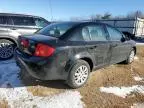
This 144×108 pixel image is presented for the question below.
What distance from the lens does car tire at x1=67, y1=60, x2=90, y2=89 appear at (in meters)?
4.52

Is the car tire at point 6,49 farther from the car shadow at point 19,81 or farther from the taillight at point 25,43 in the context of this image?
the taillight at point 25,43

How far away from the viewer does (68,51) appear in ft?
14.3

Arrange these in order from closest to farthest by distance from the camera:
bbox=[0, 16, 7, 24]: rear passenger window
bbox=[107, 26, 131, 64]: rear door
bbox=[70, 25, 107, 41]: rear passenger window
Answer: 1. bbox=[70, 25, 107, 41]: rear passenger window
2. bbox=[107, 26, 131, 64]: rear door
3. bbox=[0, 16, 7, 24]: rear passenger window

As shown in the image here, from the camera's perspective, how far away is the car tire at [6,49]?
6941mm

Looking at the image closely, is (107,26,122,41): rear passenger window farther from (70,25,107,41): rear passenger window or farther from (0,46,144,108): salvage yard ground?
(0,46,144,108): salvage yard ground

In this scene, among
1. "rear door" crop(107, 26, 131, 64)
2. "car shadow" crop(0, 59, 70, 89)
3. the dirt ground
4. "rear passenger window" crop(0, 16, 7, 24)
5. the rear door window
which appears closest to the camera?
the dirt ground

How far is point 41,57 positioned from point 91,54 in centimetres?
136

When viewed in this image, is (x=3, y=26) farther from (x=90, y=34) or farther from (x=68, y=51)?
(x=68, y=51)

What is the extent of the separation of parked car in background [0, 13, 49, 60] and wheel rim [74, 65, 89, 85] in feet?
11.0

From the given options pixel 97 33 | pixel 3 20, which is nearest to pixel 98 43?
pixel 97 33

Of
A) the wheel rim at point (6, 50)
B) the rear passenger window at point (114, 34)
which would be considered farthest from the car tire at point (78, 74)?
the wheel rim at point (6, 50)

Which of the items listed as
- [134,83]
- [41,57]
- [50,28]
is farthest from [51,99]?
[134,83]

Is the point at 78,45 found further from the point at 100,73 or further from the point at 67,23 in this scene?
the point at 100,73

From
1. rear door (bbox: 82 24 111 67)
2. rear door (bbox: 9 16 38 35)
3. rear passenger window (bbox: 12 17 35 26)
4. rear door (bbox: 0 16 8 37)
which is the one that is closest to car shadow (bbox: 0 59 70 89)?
rear door (bbox: 82 24 111 67)
